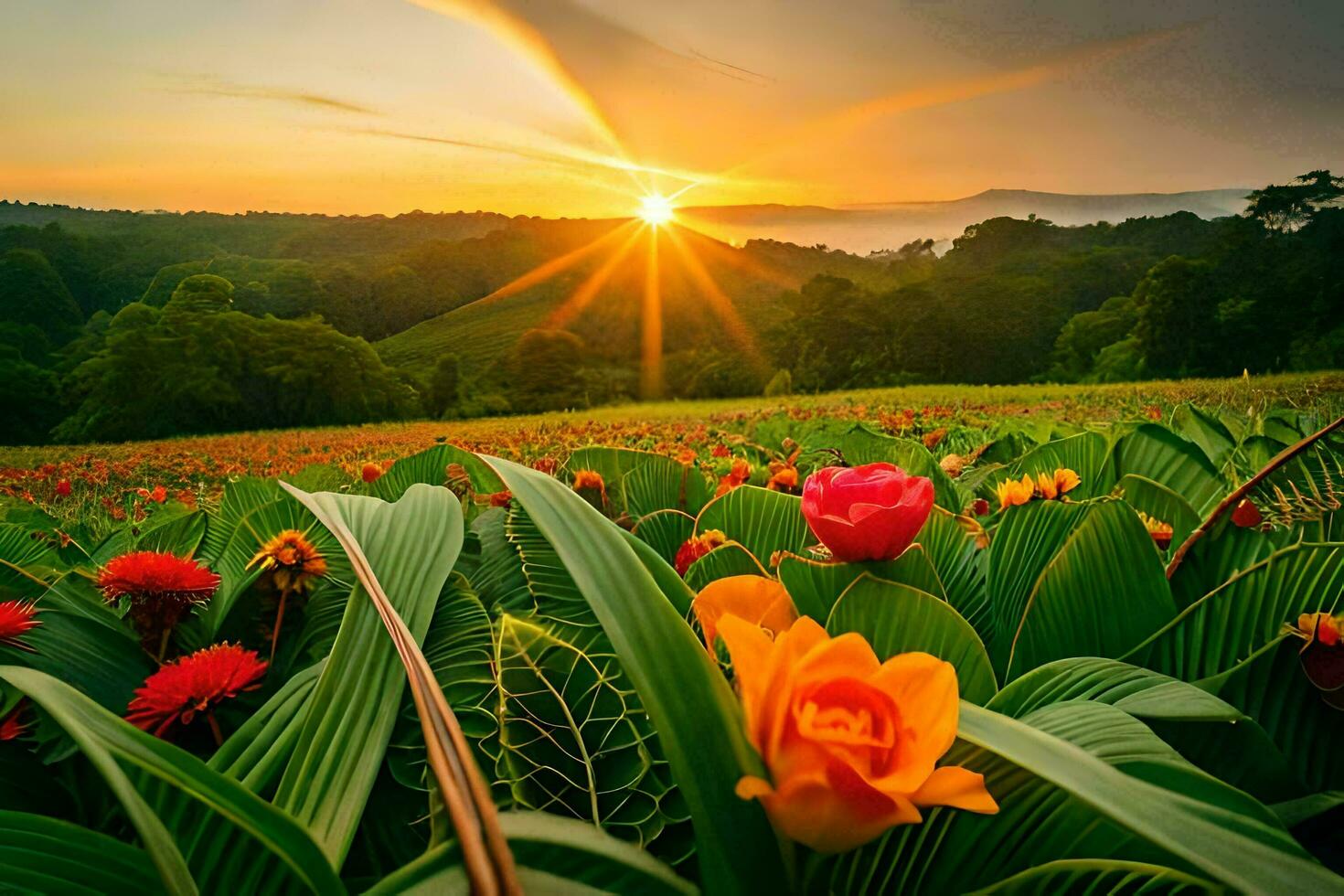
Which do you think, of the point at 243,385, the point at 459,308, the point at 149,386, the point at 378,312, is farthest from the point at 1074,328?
the point at 149,386

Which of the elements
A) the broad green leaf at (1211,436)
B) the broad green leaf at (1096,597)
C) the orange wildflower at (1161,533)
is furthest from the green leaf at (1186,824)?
the broad green leaf at (1211,436)

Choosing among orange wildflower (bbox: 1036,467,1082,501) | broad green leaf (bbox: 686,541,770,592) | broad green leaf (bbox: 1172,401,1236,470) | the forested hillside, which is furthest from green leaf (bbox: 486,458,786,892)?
the forested hillside

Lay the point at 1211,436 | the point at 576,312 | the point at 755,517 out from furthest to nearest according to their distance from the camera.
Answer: the point at 576,312
the point at 1211,436
the point at 755,517

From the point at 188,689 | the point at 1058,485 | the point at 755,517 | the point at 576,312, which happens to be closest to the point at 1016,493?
the point at 1058,485

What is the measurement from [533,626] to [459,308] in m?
8.45

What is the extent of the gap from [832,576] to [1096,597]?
99 millimetres

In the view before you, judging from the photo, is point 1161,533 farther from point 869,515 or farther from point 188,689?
point 188,689

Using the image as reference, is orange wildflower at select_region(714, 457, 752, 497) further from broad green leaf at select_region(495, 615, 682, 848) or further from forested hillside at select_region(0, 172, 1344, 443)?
forested hillside at select_region(0, 172, 1344, 443)

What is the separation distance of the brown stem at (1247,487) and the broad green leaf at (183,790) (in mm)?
302

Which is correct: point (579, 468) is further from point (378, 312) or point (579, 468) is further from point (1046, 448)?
point (378, 312)

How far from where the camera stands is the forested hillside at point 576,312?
18.2ft

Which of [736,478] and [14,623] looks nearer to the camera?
[14,623]

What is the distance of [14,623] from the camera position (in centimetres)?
23

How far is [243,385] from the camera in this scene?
18.4ft
